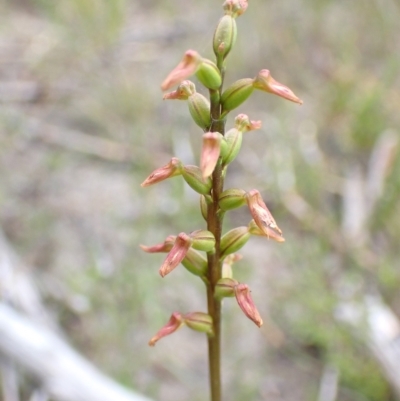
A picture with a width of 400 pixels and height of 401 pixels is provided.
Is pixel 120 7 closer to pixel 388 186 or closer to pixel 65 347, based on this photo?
pixel 388 186

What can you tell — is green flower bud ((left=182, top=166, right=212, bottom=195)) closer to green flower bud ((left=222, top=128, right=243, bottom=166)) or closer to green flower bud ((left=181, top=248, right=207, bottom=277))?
green flower bud ((left=222, top=128, right=243, bottom=166))

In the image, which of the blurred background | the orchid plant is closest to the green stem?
the orchid plant

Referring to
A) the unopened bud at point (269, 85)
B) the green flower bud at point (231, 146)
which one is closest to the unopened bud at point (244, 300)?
the green flower bud at point (231, 146)

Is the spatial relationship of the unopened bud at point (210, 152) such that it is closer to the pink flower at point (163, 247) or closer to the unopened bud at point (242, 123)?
the unopened bud at point (242, 123)

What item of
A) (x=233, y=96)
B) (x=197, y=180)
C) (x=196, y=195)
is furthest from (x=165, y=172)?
(x=196, y=195)

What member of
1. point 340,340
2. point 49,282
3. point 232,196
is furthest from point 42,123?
point 232,196
